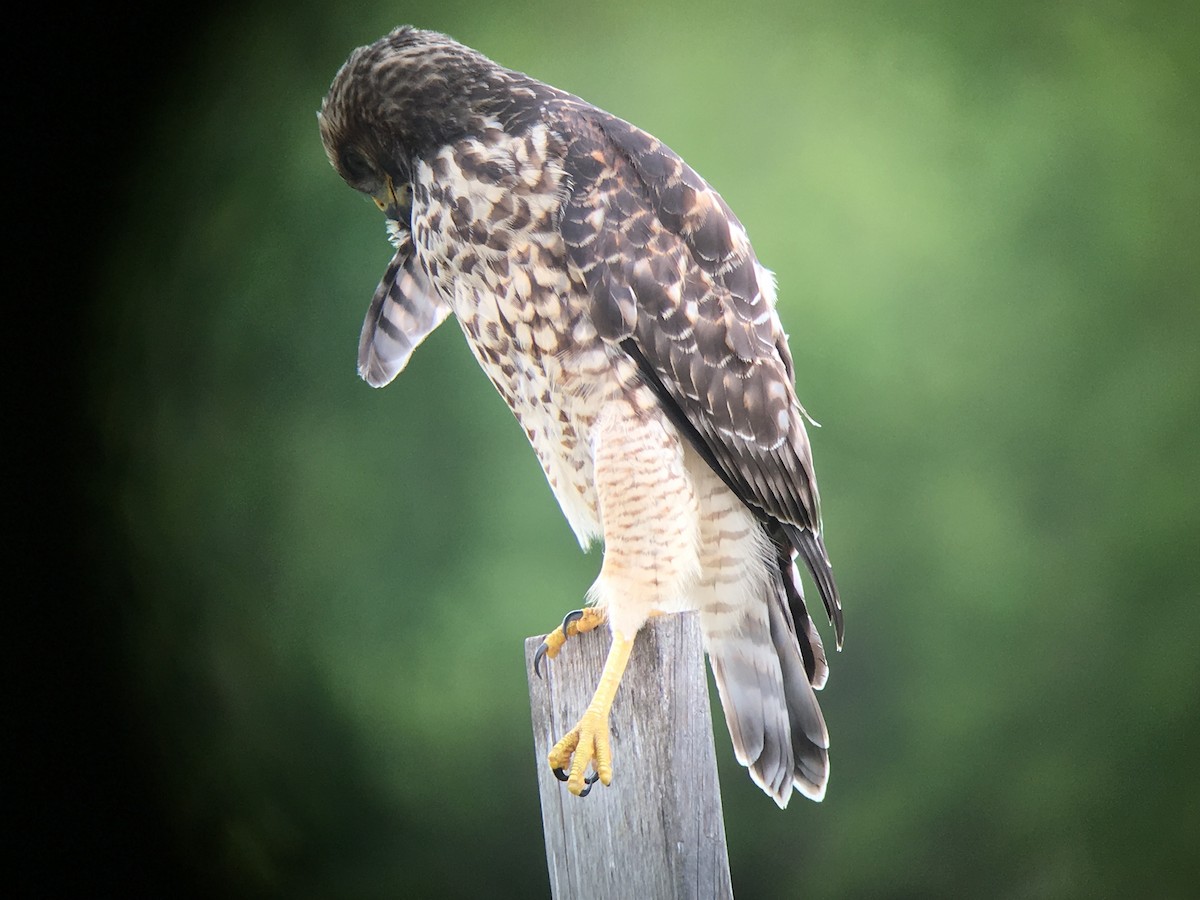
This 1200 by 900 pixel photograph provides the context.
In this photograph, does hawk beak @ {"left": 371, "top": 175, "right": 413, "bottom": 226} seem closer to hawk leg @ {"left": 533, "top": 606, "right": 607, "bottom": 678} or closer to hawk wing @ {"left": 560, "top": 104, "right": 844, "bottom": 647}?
hawk wing @ {"left": 560, "top": 104, "right": 844, "bottom": 647}

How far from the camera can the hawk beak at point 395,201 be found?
2.38 metres

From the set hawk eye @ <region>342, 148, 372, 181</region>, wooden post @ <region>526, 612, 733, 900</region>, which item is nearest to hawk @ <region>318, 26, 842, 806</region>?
hawk eye @ <region>342, 148, 372, 181</region>

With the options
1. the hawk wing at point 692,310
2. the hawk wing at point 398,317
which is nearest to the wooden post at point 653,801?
the hawk wing at point 692,310

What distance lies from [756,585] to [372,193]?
3.59 feet

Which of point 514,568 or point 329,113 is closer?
point 329,113

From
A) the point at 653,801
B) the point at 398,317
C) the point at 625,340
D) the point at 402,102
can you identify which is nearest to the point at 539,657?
the point at 653,801

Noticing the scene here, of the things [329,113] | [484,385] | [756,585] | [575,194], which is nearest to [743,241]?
[575,194]

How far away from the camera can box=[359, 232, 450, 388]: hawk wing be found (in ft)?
8.19

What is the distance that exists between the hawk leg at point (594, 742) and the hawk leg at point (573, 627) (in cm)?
11

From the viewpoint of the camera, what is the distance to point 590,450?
7.12 feet

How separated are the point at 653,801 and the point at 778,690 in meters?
0.67

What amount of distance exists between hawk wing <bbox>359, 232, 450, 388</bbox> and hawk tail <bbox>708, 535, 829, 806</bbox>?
0.85 m

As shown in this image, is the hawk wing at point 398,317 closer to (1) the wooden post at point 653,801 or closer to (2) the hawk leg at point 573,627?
(2) the hawk leg at point 573,627

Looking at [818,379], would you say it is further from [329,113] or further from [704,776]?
[704,776]
